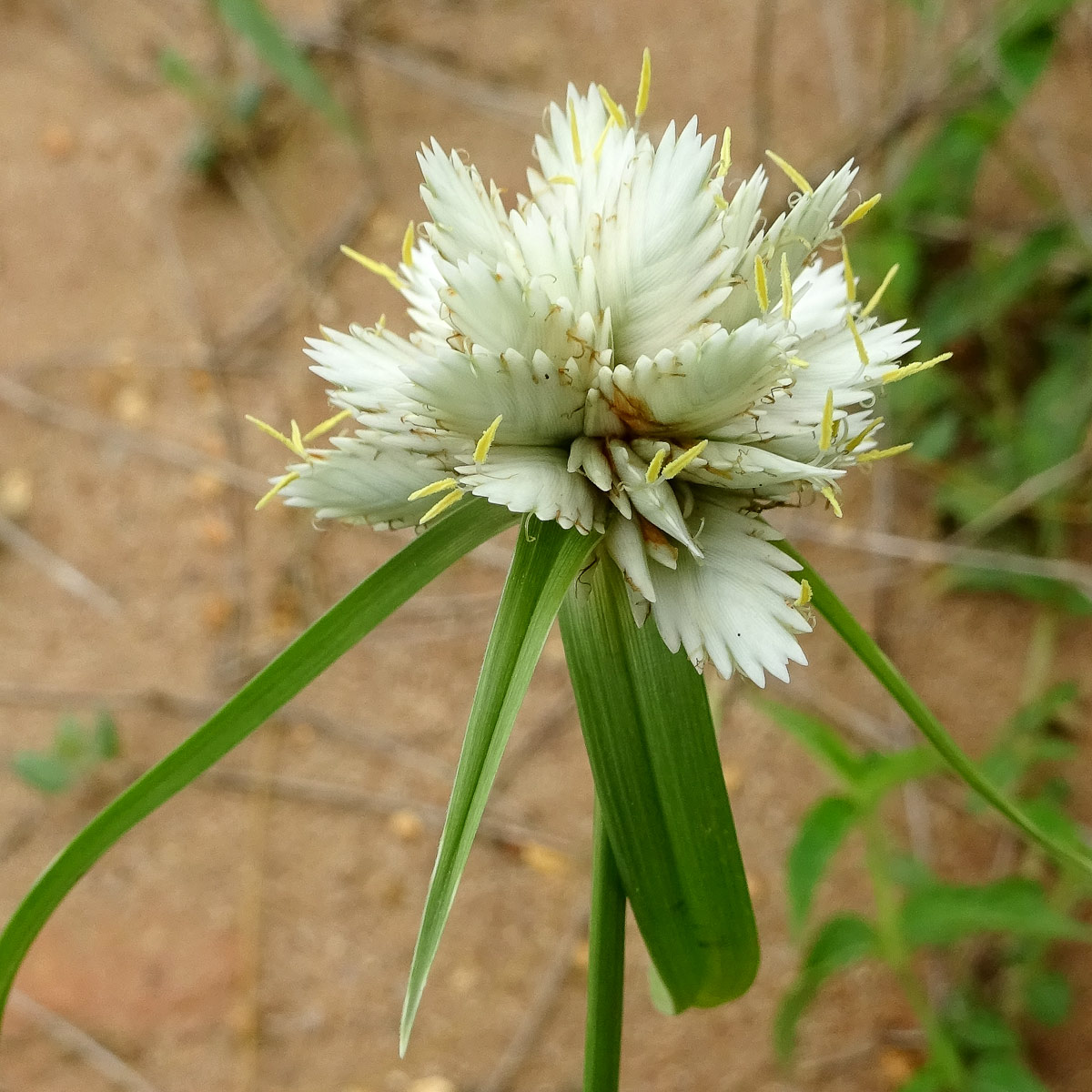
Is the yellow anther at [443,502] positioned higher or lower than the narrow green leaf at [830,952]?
higher

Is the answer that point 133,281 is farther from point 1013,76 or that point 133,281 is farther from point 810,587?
point 810,587

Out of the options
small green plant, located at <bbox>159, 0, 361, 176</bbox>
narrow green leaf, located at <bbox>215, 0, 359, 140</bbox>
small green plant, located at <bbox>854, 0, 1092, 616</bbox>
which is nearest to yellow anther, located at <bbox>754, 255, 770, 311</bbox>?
small green plant, located at <bbox>854, 0, 1092, 616</bbox>

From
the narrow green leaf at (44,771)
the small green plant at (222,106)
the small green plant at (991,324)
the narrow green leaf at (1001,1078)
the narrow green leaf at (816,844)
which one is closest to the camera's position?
the narrow green leaf at (816,844)

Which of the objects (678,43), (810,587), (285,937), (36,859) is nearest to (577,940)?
(285,937)

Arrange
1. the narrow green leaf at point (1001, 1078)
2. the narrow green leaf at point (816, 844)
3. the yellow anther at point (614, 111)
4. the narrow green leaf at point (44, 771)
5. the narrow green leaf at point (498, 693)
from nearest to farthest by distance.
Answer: the narrow green leaf at point (498, 693), the yellow anther at point (614, 111), the narrow green leaf at point (816, 844), the narrow green leaf at point (1001, 1078), the narrow green leaf at point (44, 771)

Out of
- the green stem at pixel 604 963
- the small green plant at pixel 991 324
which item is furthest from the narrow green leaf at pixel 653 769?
the small green plant at pixel 991 324

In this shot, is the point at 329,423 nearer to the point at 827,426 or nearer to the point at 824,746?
the point at 827,426

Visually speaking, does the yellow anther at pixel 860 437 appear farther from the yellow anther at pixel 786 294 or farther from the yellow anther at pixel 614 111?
the yellow anther at pixel 614 111

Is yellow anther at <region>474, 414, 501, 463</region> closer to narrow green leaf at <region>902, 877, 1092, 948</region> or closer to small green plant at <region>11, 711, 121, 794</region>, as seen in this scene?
narrow green leaf at <region>902, 877, 1092, 948</region>
